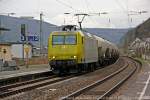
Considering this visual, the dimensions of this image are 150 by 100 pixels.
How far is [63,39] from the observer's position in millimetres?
33344

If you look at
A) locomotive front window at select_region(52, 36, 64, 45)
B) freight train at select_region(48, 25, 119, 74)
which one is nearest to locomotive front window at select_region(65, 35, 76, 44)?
freight train at select_region(48, 25, 119, 74)

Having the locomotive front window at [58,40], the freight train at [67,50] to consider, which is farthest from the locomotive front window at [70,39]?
the locomotive front window at [58,40]

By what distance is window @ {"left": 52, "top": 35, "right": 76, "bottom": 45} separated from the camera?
33103 mm

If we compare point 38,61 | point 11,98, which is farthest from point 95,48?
point 11,98

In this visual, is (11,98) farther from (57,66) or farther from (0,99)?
(57,66)

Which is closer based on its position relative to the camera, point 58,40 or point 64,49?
point 64,49

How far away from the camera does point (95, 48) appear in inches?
1613

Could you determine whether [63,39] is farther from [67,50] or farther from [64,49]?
[67,50]

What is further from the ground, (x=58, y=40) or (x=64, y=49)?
(x=58, y=40)

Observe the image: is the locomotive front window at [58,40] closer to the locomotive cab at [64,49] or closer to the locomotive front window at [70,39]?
the locomotive cab at [64,49]

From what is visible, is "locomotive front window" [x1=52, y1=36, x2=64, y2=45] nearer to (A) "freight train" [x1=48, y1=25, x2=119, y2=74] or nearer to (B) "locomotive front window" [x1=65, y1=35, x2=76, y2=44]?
(A) "freight train" [x1=48, y1=25, x2=119, y2=74]

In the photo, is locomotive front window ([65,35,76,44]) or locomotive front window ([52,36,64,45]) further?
locomotive front window ([52,36,64,45])

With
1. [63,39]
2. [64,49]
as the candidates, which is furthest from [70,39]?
[64,49]

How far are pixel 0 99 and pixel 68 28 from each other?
1753cm
